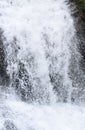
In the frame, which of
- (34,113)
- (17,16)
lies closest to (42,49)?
(17,16)

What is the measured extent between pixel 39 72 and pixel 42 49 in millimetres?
480

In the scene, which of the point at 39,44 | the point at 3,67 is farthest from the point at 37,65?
the point at 3,67

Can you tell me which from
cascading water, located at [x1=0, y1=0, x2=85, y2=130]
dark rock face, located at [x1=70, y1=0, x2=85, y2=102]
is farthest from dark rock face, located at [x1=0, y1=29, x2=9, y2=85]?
dark rock face, located at [x1=70, y1=0, x2=85, y2=102]

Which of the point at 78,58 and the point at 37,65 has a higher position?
the point at 78,58

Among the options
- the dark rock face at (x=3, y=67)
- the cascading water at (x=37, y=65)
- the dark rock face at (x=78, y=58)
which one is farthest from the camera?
the dark rock face at (x=78, y=58)

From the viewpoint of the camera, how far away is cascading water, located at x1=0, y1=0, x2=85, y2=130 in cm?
674

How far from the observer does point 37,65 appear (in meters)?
7.04

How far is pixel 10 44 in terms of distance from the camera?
6941 mm

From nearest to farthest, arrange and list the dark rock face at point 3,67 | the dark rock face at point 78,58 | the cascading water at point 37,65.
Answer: the cascading water at point 37,65 < the dark rock face at point 3,67 < the dark rock face at point 78,58

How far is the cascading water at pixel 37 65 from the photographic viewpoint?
674cm

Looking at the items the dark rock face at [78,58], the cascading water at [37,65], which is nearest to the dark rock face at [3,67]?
the cascading water at [37,65]

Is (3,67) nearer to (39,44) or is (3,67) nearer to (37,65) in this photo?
(37,65)

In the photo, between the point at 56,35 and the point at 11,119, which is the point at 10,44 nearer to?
the point at 56,35

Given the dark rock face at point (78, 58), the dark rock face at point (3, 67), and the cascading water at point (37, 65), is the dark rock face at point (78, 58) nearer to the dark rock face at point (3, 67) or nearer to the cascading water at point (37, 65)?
the cascading water at point (37, 65)
